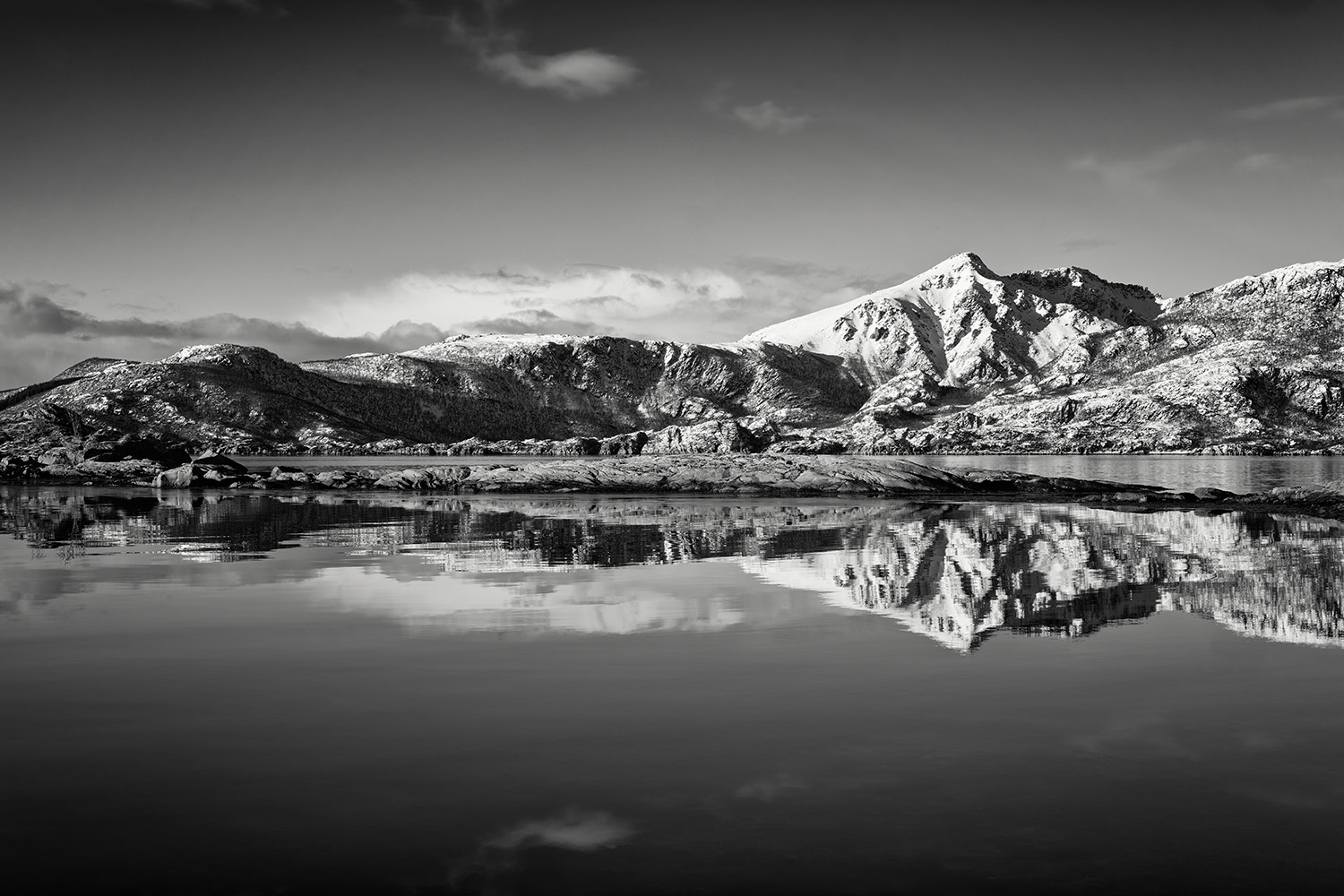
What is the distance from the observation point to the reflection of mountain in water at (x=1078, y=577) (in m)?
16.4

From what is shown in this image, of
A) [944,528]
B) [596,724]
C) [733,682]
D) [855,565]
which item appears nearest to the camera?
[596,724]

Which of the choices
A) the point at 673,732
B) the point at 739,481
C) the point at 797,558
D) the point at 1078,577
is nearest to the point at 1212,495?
the point at 739,481

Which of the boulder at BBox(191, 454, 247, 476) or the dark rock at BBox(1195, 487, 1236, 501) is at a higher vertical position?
the boulder at BBox(191, 454, 247, 476)

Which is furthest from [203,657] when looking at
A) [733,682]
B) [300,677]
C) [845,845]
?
[845,845]

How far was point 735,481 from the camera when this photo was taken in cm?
6500

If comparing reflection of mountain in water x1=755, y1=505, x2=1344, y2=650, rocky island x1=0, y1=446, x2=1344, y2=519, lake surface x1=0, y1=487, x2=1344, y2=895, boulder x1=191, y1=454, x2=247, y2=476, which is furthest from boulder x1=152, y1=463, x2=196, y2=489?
reflection of mountain in water x1=755, y1=505, x2=1344, y2=650

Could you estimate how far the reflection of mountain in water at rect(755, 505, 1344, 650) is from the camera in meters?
16.4

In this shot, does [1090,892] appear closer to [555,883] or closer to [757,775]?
[757,775]

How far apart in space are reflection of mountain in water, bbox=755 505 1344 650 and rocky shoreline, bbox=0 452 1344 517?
21.1 m

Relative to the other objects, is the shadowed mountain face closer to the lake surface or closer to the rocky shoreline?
the lake surface

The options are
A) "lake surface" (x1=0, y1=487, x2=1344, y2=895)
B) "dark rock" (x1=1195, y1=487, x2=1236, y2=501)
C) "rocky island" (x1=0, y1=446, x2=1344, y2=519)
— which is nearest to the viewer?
"lake surface" (x1=0, y1=487, x2=1344, y2=895)

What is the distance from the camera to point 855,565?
78.3ft

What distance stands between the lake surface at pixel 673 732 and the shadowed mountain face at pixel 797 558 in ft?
0.67

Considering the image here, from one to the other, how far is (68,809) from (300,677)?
14.6ft
